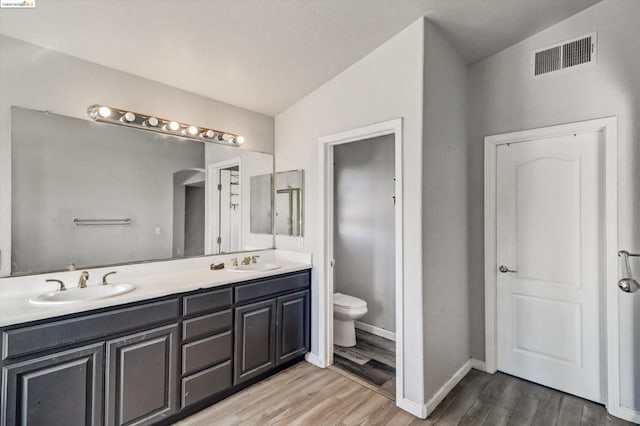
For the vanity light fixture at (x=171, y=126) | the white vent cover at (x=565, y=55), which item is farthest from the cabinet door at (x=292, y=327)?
the white vent cover at (x=565, y=55)

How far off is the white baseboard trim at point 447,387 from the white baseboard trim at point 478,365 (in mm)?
31

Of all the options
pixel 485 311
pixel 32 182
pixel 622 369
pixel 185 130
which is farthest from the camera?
pixel 485 311

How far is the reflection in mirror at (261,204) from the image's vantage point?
3.10m

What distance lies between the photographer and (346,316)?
304 centimetres

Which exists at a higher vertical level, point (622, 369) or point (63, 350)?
point (63, 350)

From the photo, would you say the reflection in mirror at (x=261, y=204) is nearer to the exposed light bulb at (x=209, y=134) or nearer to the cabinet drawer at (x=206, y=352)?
the exposed light bulb at (x=209, y=134)

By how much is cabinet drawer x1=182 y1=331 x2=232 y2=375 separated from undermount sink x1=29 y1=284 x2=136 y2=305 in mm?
551

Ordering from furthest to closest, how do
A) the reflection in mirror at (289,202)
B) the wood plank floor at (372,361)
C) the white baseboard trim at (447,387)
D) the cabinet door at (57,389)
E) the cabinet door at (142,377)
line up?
the reflection in mirror at (289,202)
the wood plank floor at (372,361)
the white baseboard trim at (447,387)
the cabinet door at (142,377)
the cabinet door at (57,389)

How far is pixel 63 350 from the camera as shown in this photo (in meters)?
1.52

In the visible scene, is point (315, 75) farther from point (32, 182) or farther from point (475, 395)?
point (475, 395)

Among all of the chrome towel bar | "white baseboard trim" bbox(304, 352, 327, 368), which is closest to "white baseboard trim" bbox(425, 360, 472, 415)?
"white baseboard trim" bbox(304, 352, 327, 368)

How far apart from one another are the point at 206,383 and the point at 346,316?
1449mm

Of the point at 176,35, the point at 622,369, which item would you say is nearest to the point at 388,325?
the point at 622,369

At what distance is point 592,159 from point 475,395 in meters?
2.00
